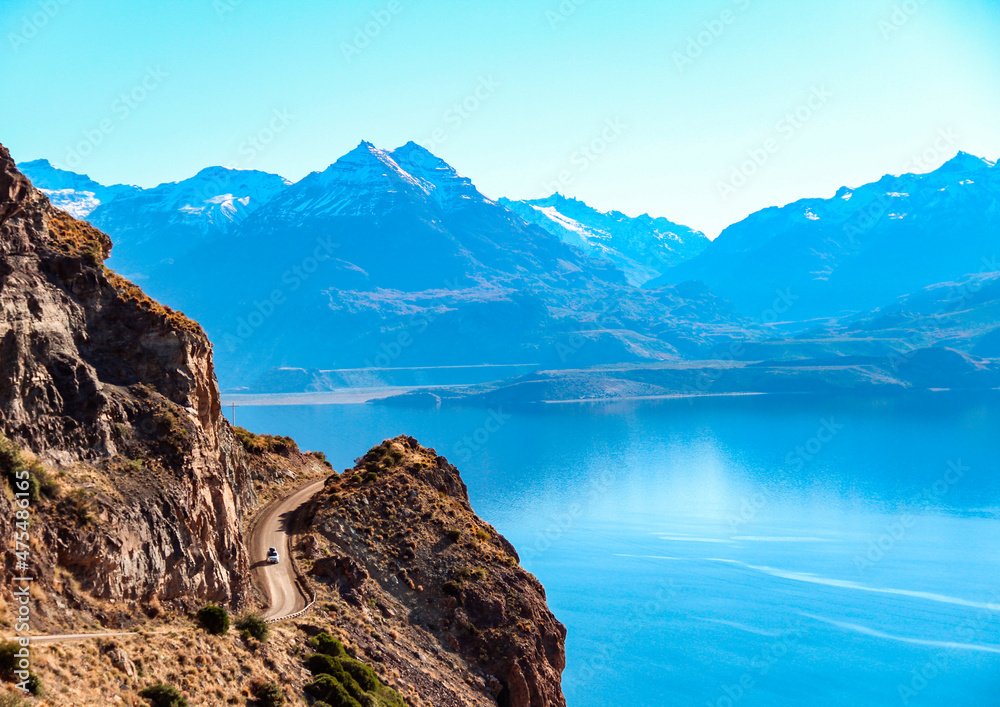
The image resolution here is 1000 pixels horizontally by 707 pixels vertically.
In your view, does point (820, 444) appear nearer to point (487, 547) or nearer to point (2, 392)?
point (487, 547)

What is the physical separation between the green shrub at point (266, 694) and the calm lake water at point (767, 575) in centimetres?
4926

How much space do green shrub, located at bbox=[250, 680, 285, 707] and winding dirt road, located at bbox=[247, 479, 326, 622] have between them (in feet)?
18.5

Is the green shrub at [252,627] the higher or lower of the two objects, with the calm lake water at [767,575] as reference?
lower

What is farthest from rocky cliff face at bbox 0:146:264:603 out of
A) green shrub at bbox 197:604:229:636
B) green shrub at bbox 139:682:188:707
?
green shrub at bbox 139:682:188:707

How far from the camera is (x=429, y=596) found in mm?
39031

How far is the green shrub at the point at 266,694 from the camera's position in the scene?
2309cm

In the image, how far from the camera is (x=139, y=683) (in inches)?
770

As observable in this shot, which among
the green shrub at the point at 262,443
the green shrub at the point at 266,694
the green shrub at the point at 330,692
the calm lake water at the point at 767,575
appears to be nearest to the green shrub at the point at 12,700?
the green shrub at the point at 266,694

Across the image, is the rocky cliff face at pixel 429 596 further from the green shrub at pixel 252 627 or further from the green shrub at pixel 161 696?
the green shrub at pixel 161 696

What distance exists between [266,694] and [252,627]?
3.21 metres

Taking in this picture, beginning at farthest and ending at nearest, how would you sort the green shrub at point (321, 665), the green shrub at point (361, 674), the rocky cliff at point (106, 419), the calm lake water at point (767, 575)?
the calm lake water at point (767, 575) < the green shrub at point (361, 674) < the green shrub at point (321, 665) < the rocky cliff at point (106, 419)

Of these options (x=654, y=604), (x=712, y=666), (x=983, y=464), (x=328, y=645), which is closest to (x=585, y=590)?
(x=654, y=604)

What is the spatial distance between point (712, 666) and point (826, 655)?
35.9ft

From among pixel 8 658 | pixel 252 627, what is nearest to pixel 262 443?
pixel 252 627
